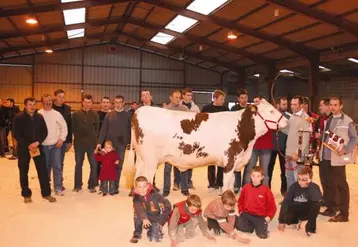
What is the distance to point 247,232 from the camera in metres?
4.54

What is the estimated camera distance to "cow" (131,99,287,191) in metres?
5.46

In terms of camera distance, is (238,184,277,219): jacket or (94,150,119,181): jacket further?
(94,150,119,181): jacket

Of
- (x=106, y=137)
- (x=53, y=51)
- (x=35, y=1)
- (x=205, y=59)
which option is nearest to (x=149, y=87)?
(x=205, y=59)

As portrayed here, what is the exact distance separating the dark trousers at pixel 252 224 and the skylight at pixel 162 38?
651 inches

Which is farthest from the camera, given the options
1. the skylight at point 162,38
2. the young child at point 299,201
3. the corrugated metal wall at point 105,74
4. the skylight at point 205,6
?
the corrugated metal wall at point 105,74

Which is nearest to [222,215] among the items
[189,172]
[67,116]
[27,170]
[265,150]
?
[265,150]

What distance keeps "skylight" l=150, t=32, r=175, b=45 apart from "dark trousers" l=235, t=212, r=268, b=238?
651 inches

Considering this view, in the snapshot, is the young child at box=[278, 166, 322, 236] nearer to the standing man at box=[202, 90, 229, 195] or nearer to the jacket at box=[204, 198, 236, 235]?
the jacket at box=[204, 198, 236, 235]

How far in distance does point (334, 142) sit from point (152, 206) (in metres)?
2.55

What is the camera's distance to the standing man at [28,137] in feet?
18.3

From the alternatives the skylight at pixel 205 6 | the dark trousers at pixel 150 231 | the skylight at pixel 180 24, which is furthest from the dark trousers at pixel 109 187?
the skylight at pixel 180 24

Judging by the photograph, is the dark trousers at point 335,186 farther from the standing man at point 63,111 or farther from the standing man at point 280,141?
the standing man at point 63,111

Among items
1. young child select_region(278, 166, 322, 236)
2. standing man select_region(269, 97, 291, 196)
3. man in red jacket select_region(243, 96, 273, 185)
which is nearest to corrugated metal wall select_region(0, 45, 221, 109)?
standing man select_region(269, 97, 291, 196)

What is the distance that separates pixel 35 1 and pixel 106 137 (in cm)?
827
